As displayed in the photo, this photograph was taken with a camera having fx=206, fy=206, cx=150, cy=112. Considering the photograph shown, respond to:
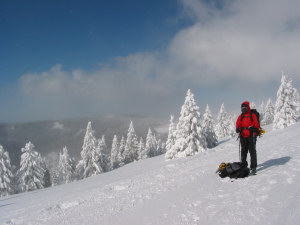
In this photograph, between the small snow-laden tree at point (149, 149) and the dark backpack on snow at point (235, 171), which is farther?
the small snow-laden tree at point (149, 149)

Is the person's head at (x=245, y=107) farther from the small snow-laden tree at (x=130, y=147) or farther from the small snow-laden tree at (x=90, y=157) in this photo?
the small snow-laden tree at (x=130, y=147)

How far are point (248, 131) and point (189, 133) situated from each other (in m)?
21.6

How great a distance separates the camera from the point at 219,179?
7383mm

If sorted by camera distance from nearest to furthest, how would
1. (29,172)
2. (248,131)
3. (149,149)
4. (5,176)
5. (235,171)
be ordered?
1. (235,171)
2. (248,131)
3. (5,176)
4. (29,172)
5. (149,149)

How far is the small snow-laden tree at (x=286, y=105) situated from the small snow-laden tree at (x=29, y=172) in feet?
143

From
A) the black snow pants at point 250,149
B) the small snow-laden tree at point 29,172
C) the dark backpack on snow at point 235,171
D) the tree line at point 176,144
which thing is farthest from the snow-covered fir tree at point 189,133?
the small snow-laden tree at point 29,172

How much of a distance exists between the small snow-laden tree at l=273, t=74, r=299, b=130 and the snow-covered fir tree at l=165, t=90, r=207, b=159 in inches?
691

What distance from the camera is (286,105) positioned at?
36562 millimetres

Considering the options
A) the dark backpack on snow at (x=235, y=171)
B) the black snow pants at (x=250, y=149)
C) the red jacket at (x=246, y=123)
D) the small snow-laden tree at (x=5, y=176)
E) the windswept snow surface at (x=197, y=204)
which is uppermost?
the red jacket at (x=246, y=123)

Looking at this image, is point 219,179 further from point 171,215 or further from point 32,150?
point 32,150

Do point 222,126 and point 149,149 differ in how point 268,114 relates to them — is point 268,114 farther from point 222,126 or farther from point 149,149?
point 149,149

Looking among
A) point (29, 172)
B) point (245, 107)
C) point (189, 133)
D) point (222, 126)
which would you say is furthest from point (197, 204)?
point (222, 126)

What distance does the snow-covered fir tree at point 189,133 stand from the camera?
28.3m

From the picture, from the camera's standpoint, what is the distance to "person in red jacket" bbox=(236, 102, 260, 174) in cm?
748
